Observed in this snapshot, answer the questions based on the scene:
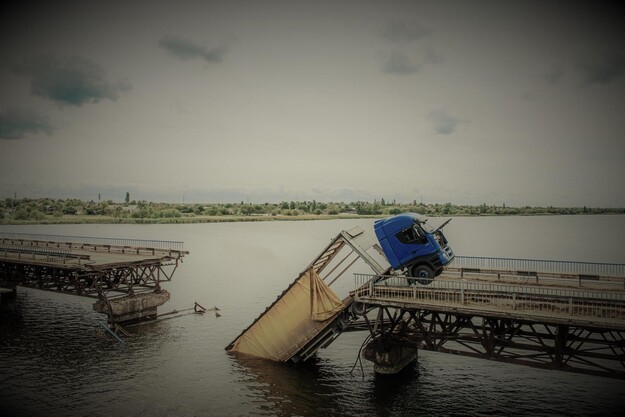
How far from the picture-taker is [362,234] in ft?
96.4

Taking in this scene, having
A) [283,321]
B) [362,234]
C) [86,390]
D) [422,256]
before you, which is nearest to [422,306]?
[422,256]

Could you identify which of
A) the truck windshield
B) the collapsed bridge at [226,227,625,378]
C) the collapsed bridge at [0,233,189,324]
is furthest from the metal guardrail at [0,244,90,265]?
the truck windshield

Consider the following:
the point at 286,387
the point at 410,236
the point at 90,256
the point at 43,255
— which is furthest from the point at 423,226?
the point at 43,255

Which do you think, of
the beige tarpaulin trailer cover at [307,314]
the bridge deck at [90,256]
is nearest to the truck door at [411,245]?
the beige tarpaulin trailer cover at [307,314]

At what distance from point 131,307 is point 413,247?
27.9 metres

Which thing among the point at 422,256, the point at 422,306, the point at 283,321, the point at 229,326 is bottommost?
the point at 229,326

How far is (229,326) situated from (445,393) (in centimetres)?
2265

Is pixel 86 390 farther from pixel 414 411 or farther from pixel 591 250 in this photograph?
pixel 591 250

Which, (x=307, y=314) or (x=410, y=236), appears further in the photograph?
(x=307, y=314)

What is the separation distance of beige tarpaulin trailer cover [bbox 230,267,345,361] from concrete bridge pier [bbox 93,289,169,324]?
1519cm

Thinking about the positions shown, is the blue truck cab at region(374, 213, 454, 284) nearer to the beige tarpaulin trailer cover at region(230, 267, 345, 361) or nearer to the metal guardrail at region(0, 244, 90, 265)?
the beige tarpaulin trailer cover at region(230, 267, 345, 361)

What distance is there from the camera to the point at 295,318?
90.8ft

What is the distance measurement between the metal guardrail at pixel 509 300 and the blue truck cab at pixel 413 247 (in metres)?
1.43

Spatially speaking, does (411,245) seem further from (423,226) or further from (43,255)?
(43,255)
